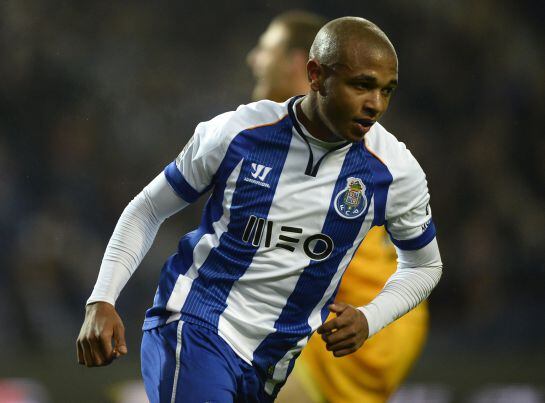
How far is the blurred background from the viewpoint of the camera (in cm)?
610

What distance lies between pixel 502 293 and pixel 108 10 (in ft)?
11.8

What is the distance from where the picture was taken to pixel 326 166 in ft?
9.42

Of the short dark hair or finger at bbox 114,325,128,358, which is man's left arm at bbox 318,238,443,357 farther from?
the short dark hair

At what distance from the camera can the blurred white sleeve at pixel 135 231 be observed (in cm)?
282

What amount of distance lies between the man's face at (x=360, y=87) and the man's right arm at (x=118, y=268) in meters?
0.53

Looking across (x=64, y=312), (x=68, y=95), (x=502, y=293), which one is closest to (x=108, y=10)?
(x=68, y=95)

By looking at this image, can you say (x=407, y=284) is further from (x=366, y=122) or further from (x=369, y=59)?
(x=369, y=59)

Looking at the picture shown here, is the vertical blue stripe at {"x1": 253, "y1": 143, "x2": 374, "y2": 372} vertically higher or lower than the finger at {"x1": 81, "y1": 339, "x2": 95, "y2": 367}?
higher

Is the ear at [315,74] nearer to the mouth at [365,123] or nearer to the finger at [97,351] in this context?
the mouth at [365,123]

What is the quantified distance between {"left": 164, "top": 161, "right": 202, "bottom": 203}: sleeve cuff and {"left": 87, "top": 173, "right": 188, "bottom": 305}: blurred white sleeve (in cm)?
1

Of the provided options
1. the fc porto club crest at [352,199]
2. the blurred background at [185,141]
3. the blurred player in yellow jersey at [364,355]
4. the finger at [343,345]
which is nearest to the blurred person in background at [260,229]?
the fc porto club crest at [352,199]

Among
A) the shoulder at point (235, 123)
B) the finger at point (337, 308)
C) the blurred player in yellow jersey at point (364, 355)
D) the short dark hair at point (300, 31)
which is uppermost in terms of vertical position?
the short dark hair at point (300, 31)

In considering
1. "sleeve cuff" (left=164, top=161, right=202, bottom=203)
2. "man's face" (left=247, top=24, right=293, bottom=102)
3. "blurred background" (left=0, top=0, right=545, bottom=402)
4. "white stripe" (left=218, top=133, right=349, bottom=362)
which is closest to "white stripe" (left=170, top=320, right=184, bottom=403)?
"white stripe" (left=218, top=133, right=349, bottom=362)

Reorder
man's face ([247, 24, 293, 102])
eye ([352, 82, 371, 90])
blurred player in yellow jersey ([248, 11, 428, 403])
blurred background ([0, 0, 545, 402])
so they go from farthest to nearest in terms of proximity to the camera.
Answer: blurred background ([0, 0, 545, 402]) → man's face ([247, 24, 293, 102]) → blurred player in yellow jersey ([248, 11, 428, 403]) → eye ([352, 82, 371, 90])
